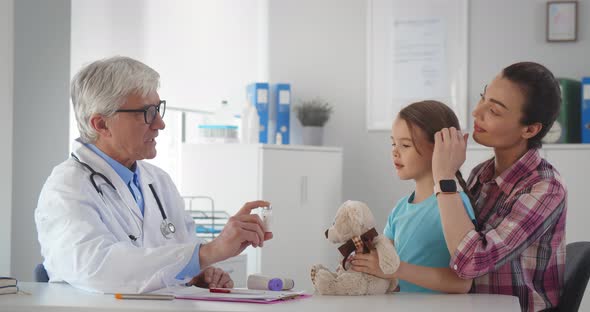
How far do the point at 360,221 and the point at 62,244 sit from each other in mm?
772

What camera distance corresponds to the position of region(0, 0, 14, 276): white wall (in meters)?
3.14

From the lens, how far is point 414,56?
5.55 m

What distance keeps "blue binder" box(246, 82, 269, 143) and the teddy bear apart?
336 cm

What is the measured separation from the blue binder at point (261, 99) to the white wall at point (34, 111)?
178 centimetres

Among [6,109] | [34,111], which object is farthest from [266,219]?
[34,111]

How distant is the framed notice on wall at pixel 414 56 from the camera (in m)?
5.48

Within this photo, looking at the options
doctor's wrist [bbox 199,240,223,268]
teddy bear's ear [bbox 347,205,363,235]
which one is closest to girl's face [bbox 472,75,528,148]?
teddy bear's ear [bbox 347,205,363,235]

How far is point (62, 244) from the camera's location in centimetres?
206

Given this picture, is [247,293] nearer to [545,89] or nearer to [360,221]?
[360,221]

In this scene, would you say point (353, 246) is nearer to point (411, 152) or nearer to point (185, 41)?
point (411, 152)

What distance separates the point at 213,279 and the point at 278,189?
8.21 feet

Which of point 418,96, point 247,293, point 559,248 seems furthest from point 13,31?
point 418,96

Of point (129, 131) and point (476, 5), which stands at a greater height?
point (476, 5)

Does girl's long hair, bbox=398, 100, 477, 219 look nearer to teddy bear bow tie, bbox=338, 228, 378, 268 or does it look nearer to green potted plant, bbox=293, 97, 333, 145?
teddy bear bow tie, bbox=338, 228, 378, 268
